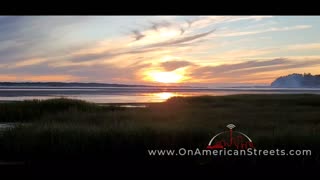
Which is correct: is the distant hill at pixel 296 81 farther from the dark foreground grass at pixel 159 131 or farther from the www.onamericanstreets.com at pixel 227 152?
the www.onamericanstreets.com at pixel 227 152

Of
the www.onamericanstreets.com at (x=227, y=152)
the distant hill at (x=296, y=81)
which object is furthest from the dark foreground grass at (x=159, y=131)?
the distant hill at (x=296, y=81)

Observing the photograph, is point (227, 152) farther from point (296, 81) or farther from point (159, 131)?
point (296, 81)

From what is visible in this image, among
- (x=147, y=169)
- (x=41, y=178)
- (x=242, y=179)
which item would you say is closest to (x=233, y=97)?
(x=242, y=179)

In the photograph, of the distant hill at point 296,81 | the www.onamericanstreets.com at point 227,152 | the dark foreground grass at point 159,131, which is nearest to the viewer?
the www.onamericanstreets.com at point 227,152

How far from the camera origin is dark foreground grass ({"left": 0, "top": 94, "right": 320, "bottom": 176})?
499 centimetres

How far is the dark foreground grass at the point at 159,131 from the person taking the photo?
499 cm

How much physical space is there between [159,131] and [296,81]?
1897 millimetres

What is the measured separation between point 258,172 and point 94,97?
99.5 inches

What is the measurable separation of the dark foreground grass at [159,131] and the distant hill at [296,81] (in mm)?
224

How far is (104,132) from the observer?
539 centimetres

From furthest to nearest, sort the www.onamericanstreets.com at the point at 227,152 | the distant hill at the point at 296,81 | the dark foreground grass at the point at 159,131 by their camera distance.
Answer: the distant hill at the point at 296,81, the dark foreground grass at the point at 159,131, the www.onamericanstreets.com at the point at 227,152

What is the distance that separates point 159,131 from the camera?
5141mm

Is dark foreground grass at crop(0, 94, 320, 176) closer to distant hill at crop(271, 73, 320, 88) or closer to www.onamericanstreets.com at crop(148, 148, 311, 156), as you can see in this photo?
www.onamericanstreets.com at crop(148, 148, 311, 156)
